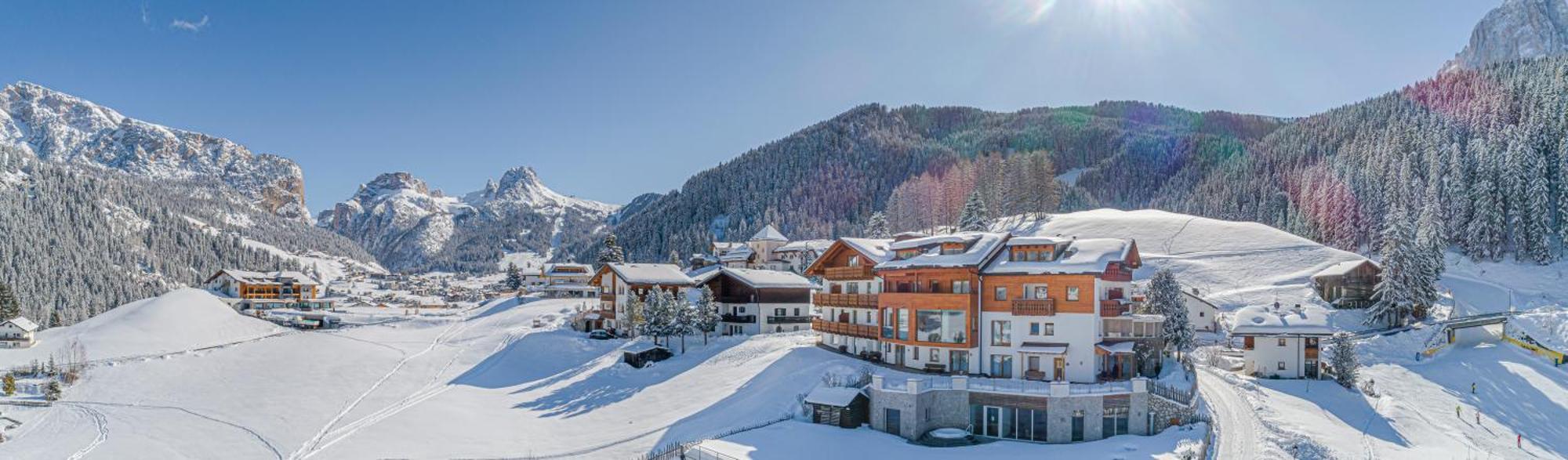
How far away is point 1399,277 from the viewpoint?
69.1 m

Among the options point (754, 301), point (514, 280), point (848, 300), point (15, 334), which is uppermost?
point (848, 300)

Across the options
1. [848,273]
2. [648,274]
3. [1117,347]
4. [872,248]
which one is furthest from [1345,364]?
[648,274]

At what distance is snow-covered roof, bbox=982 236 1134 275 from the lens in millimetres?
38969

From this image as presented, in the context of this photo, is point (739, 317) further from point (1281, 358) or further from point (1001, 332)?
point (1281, 358)

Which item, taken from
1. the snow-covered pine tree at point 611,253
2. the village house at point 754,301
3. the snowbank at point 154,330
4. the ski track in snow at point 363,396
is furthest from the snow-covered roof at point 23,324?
the village house at point 754,301

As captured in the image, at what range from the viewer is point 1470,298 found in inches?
3059

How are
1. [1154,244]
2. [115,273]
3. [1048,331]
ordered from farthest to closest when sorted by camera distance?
[115,273] < [1154,244] < [1048,331]

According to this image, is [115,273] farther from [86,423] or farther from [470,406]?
[470,406]

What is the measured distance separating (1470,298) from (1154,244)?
102ft

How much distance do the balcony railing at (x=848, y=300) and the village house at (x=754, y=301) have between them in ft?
33.3

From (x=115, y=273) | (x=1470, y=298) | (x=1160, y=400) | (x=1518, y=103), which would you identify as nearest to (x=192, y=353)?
(x=1160, y=400)

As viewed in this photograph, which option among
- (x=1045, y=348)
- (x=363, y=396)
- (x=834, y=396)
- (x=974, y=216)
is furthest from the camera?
(x=974, y=216)

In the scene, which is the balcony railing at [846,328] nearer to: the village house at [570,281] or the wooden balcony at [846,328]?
the wooden balcony at [846,328]

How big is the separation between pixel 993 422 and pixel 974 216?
7062 cm
